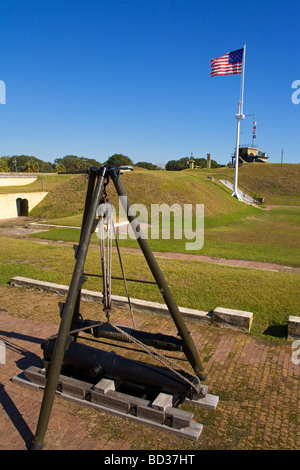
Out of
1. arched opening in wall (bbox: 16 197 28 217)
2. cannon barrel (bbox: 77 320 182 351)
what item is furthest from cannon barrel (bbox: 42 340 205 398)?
arched opening in wall (bbox: 16 197 28 217)

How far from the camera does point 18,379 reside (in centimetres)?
472

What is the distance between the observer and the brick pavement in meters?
3.61

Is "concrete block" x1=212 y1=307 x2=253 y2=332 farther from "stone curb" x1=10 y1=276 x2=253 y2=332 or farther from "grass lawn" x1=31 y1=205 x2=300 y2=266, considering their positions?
"grass lawn" x1=31 y1=205 x2=300 y2=266

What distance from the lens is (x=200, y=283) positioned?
8.38 m

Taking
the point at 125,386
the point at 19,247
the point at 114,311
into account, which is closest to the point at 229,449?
the point at 125,386

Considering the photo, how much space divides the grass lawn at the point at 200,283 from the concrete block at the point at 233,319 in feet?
0.76

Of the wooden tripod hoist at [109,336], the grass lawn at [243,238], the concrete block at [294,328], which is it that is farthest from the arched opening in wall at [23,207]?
the concrete block at [294,328]

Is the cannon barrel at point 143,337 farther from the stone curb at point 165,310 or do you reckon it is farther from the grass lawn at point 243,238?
the grass lawn at point 243,238

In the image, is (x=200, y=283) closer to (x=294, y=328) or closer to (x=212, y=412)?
(x=294, y=328)

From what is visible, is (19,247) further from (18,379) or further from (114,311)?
(18,379)

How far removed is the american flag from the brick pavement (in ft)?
80.8

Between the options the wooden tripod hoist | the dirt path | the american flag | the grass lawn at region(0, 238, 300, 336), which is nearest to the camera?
the wooden tripod hoist

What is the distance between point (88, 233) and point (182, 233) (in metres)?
16.3

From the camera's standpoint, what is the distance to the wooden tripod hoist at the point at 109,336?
359 centimetres
